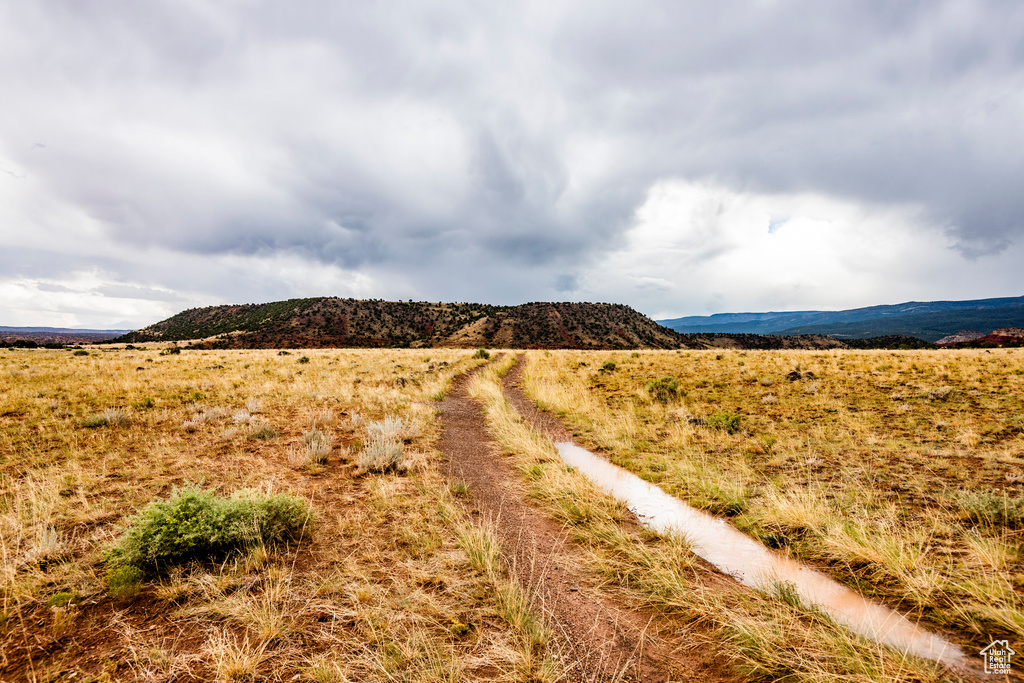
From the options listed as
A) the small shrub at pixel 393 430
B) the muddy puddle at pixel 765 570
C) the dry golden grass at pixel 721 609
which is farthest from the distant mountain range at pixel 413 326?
the dry golden grass at pixel 721 609

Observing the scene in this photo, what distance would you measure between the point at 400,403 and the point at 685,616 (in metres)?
11.3

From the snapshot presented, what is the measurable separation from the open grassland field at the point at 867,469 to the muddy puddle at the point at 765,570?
210 millimetres

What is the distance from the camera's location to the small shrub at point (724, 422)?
10156 millimetres

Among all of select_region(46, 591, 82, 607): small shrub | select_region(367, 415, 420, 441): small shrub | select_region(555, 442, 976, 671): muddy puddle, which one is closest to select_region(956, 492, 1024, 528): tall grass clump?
select_region(555, 442, 976, 671): muddy puddle

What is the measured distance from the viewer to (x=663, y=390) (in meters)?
15.2

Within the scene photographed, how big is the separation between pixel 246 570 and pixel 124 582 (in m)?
1.05

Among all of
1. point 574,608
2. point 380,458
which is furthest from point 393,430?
point 574,608

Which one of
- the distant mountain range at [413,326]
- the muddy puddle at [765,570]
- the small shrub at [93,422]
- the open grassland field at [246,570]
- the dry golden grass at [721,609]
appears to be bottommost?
the muddy puddle at [765,570]

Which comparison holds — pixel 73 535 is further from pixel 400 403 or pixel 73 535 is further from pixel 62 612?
pixel 400 403

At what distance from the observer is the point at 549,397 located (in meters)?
14.9

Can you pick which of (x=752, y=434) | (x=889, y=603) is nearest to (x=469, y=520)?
(x=889, y=603)

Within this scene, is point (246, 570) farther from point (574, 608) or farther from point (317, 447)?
point (317, 447)

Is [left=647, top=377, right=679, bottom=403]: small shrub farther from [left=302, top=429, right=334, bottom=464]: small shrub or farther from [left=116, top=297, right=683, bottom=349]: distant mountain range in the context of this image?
[left=116, top=297, right=683, bottom=349]: distant mountain range

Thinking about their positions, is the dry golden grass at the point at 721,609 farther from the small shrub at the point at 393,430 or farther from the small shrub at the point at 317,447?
the small shrub at the point at 317,447
